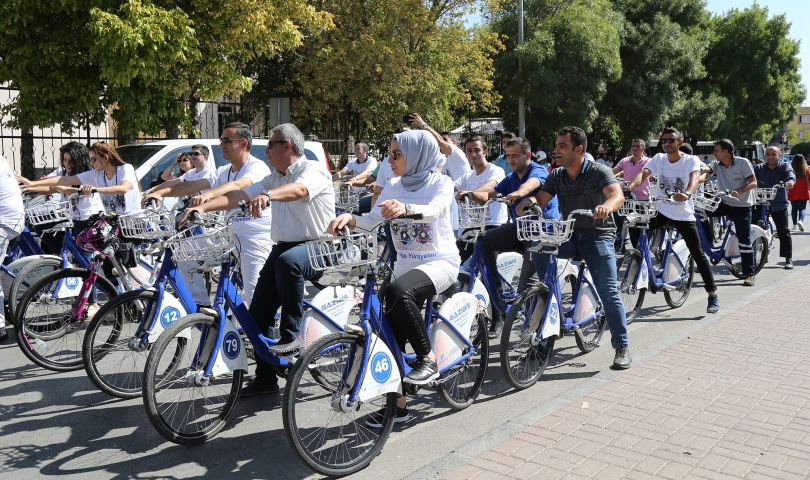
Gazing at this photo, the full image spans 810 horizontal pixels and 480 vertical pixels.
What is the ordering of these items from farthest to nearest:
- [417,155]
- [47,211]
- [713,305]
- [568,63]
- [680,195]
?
[568,63]
[713,305]
[680,195]
[47,211]
[417,155]

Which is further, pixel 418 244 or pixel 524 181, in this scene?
pixel 524 181

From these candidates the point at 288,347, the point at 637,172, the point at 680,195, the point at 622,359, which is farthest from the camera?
the point at 637,172

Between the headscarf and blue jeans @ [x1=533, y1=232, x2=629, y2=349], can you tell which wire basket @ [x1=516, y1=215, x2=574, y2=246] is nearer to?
blue jeans @ [x1=533, y1=232, x2=629, y2=349]

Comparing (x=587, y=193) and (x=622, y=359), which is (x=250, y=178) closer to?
(x=587, y=193)

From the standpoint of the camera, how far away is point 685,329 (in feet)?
24.4

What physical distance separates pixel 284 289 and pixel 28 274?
3.18 meters

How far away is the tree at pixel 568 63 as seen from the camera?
27562mm

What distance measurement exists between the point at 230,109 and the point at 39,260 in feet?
47.0

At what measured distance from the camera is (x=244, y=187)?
542cm

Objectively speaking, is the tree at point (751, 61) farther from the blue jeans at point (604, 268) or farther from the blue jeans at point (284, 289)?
the blue jeans at point (284, 289)

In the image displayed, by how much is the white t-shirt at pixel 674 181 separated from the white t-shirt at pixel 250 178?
4379 mm

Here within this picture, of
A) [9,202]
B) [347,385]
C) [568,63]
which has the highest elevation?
[568,63]

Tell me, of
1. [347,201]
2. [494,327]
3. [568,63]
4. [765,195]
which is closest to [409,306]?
[494,327]

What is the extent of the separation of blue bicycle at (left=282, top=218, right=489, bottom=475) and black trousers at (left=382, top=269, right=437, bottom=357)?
71 mm
